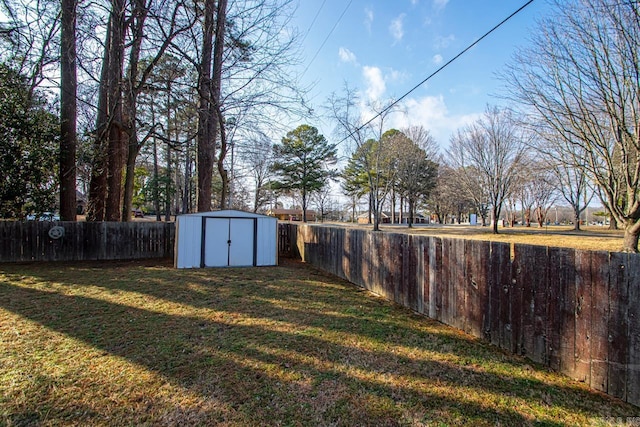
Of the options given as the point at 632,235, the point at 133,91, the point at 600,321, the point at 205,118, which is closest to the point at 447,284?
the point at 600,321

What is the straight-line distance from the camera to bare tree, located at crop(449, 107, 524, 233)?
16.4 meters

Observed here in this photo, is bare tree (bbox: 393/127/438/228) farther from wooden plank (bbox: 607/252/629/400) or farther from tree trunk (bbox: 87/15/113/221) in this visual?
wooden plank (bbox: 607/252/629/400)

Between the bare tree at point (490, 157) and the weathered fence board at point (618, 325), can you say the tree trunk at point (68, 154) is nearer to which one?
the weathered fence board at point (618, 325)

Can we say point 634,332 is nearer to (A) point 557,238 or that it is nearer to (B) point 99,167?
(B) point 99,167

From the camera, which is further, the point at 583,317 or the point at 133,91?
the point at 133,91

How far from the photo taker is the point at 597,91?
6895 mm

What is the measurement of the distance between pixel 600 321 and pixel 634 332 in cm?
19

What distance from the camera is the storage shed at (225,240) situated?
24.4 feet

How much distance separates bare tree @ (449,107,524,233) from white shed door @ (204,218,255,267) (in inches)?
589

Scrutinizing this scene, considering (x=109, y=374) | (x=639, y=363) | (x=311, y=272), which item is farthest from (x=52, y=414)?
(x=311, y=272)

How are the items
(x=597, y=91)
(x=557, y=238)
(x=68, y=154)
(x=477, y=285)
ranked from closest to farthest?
(x=477, y=285), (x=597, y=91), (x=68, y=154), (x=557, y=238)

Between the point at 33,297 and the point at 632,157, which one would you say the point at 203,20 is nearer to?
the point at 33,297

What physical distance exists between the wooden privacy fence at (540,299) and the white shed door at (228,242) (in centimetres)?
482

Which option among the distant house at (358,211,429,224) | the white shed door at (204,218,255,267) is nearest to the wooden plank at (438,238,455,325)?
the white shed door at (204,218,255,267)
